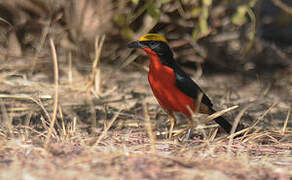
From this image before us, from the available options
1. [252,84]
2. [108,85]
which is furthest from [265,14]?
[108,85]

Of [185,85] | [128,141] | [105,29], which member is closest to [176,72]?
[185,85]

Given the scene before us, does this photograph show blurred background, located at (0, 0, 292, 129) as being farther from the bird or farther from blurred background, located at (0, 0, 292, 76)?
the bird

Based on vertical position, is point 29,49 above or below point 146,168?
above

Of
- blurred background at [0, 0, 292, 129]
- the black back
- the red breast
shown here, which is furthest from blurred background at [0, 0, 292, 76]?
the red breast

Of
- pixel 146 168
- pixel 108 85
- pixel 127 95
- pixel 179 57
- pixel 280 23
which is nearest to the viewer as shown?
pixel 146 168

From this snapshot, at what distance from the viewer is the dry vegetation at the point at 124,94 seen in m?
2.31

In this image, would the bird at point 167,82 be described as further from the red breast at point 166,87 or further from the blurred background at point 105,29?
the blurred background at point 105,29

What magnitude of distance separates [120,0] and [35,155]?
314 cm

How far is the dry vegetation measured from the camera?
91.0 inches

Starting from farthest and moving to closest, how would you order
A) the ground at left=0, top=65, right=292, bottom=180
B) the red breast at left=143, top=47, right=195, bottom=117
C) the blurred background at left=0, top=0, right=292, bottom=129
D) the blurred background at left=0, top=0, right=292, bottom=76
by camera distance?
the blurred background at left=0, top=0, right=292, bottom=76
the blurred background at left=0, top=0, right=292, bottom=129
the red breast at left=143, top=47, right=195, bottom=117
the ground at left=0, top=65, right=292, bottom=180

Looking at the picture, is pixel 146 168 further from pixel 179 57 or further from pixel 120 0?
pixel 179 57

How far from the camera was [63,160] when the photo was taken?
2.30m

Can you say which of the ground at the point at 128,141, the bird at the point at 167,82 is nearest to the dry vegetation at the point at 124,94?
the ground at the point at 128,141

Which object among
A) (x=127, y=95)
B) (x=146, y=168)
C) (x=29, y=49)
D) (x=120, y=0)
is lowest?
(x=146, y=168)
